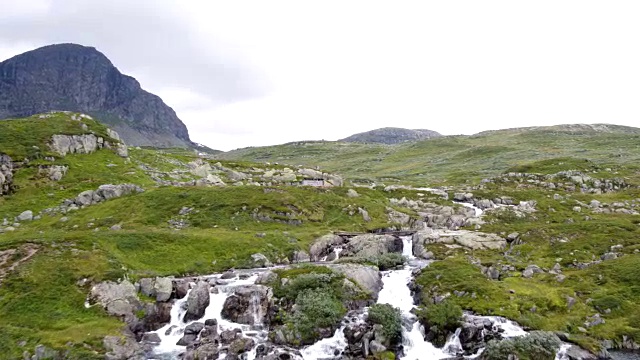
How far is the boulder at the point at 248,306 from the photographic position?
1581 inches

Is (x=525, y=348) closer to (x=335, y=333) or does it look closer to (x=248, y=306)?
(x=335, y=333)

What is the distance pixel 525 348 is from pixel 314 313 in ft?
55.7

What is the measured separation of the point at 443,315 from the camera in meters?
37.9

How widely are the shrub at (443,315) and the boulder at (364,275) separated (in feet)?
21.2

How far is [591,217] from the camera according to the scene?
72.5 m

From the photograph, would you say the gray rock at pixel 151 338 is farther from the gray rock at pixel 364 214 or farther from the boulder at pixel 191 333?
the gray rock at pixel 364 214

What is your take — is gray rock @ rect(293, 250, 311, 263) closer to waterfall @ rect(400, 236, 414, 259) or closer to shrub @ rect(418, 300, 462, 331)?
waterfall @ rect(400, 236, 414, 259)

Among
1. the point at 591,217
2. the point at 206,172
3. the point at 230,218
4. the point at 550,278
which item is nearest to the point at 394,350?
the point at 550,278

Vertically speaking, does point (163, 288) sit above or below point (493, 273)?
above

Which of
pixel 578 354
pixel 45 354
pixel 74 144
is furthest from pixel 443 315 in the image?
pixel 74 144

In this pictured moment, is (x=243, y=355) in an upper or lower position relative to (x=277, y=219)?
lower

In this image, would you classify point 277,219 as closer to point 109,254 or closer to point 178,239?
point 178,239

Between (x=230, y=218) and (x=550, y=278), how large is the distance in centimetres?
4434

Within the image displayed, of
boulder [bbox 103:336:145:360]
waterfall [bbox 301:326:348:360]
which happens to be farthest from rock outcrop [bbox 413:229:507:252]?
boulder [bbox 103:336:145:360]
